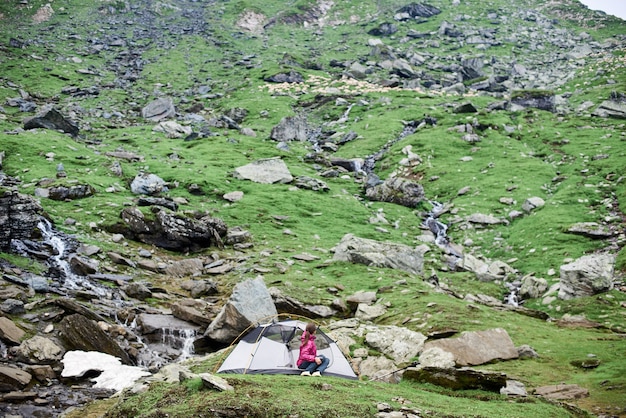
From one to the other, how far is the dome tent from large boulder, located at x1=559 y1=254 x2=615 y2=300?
16446 mm

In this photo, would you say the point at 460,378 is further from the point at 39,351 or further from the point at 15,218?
the point at 15,218

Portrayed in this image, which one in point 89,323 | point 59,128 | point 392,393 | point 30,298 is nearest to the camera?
point 392,393

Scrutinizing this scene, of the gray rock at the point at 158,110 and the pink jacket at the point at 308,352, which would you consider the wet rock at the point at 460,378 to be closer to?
the pink jacket at the point at 308,352

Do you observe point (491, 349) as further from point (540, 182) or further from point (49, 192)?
point (540, 182)

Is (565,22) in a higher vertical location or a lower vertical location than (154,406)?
higher

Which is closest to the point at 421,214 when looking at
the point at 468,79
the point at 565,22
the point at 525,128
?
the point at 525,128

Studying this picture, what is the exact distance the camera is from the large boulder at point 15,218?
83.6 feet

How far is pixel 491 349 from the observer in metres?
19.6

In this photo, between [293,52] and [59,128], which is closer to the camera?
[59,128]

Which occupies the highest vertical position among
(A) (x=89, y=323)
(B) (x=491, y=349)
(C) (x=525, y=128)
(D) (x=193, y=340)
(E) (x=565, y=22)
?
(E) (x=565, y=22)

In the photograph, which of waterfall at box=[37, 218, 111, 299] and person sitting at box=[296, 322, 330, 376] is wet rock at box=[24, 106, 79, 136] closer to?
waterfall at box=[37, 218, 111, 299]

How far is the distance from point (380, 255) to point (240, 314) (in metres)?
13.5

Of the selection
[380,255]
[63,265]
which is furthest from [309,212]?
[63,265]

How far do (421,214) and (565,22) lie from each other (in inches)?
4827
